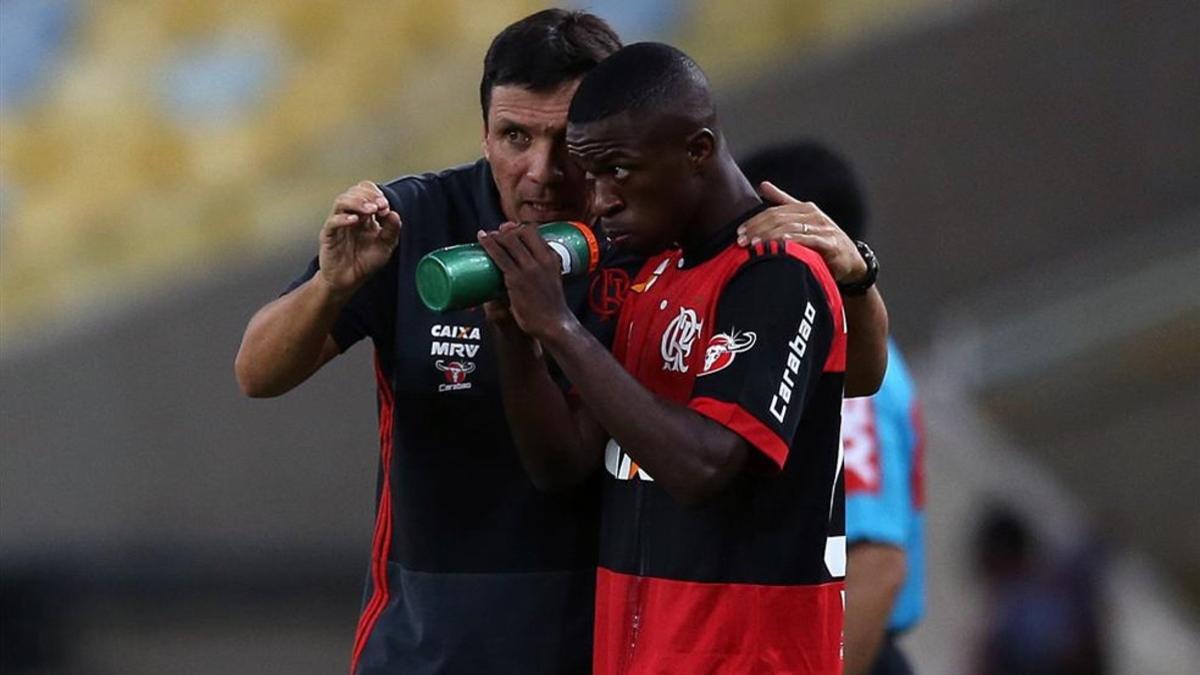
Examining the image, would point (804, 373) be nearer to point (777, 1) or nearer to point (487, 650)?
point (487, 650)

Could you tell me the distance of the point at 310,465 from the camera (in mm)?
7281

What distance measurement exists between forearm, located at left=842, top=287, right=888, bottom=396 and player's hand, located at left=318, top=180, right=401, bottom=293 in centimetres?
62

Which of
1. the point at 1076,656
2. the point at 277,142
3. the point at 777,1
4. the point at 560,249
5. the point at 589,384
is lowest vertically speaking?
the point at 1076,656

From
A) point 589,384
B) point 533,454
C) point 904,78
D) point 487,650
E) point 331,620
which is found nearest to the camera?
point 589,384

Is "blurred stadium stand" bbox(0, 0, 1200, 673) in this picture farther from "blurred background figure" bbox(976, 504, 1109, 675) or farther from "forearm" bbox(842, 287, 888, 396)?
"forearm" bbox(842, 287, 888, 396)

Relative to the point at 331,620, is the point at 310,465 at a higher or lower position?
higher

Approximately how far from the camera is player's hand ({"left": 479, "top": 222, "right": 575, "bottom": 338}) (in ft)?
7.57

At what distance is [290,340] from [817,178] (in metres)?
1.16

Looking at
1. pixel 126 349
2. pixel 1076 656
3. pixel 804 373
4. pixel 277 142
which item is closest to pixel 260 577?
pixel 126 349

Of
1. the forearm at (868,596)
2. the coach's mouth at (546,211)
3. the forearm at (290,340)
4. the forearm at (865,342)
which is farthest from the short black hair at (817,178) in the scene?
the forearm at (290,340)

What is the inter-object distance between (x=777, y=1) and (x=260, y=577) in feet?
9.76

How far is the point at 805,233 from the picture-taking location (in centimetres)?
246

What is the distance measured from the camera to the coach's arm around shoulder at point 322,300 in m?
2.50

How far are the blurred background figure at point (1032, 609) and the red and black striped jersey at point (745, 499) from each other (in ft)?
16.0
